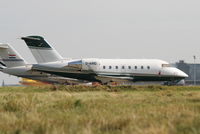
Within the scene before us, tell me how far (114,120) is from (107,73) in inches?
1518

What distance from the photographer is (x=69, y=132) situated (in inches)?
311

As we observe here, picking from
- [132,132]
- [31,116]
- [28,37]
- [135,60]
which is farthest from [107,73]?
[132,132]

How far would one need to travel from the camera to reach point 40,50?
4928cm

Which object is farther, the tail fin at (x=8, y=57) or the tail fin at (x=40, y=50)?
the tail fin at (x=8, y=57)

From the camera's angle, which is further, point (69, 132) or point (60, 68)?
point (60, 68)

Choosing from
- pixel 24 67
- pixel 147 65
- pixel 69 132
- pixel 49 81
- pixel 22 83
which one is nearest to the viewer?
pixel 69 132

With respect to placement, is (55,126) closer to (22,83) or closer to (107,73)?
(107,73)

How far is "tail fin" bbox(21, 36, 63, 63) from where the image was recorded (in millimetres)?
49188

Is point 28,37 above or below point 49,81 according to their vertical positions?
above

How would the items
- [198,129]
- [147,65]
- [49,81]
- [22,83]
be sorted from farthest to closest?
[22,83]
[49,81]
[147,65]
[198,129]

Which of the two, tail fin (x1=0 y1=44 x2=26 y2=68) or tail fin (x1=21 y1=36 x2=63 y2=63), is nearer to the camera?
tail fin (x1=21 y1=36 x2=63 y2=63)

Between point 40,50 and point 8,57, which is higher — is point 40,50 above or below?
above

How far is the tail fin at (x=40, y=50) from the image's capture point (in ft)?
161

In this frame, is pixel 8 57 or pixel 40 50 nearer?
pixel 40 50
